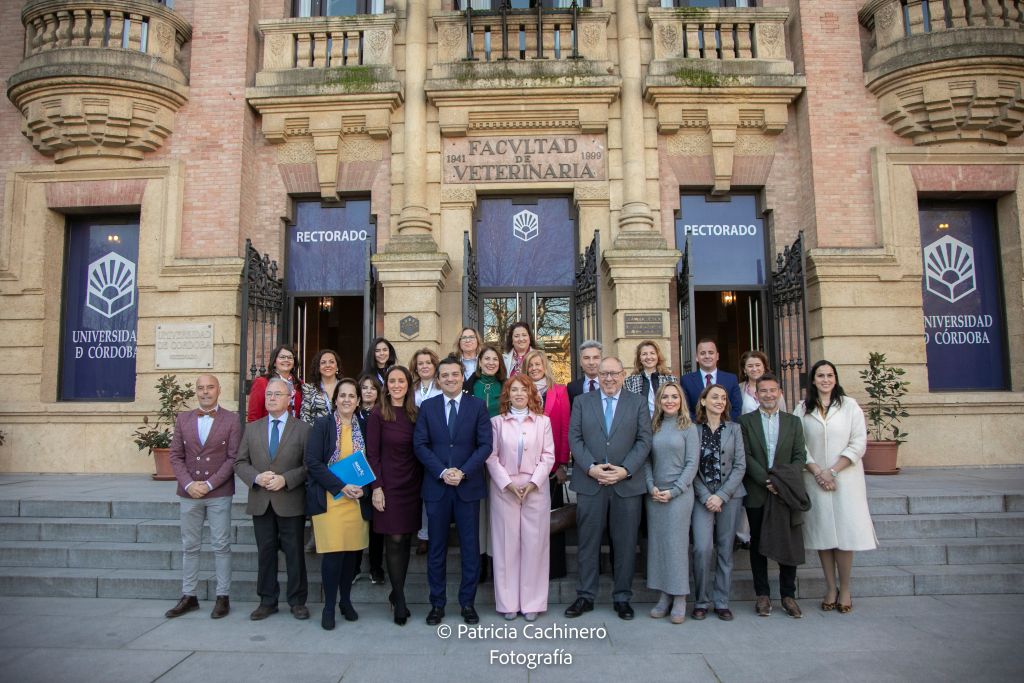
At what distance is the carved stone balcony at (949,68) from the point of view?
9.60m

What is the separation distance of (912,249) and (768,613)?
730 centimetres

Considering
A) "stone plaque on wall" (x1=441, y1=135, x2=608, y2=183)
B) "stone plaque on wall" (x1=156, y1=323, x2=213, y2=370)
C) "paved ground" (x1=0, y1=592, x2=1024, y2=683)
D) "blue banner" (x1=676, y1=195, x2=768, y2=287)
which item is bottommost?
"paved ground" (x1=0, y1=592, x2=1024, y2=683)

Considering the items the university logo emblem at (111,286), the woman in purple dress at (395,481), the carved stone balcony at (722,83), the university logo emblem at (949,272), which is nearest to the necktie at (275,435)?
the woman in purple dress at (395,481)

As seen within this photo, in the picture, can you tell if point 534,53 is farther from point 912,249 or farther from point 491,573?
point 491,573

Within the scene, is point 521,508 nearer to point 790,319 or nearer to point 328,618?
point 328,618

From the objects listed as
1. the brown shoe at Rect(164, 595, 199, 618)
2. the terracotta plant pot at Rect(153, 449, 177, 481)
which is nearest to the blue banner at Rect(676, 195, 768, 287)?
the brown shoe at Rect(164, 595, 199, 618)

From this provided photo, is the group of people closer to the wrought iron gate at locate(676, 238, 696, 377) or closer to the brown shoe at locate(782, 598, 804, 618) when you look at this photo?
the brown shoe at locate(782, 598, 804, 618)

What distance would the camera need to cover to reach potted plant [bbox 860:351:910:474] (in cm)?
873

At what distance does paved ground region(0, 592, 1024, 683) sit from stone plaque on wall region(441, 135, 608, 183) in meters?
7.34

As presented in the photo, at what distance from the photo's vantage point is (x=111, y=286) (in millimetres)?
10734

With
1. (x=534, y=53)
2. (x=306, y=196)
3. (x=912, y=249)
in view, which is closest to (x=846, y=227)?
(x=912, y=249)

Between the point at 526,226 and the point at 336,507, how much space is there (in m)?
6.92

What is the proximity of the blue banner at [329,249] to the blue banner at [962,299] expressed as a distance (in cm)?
934

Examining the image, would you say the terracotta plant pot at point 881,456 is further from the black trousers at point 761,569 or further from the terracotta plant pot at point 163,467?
the terracotta plant pot at point 163,467
